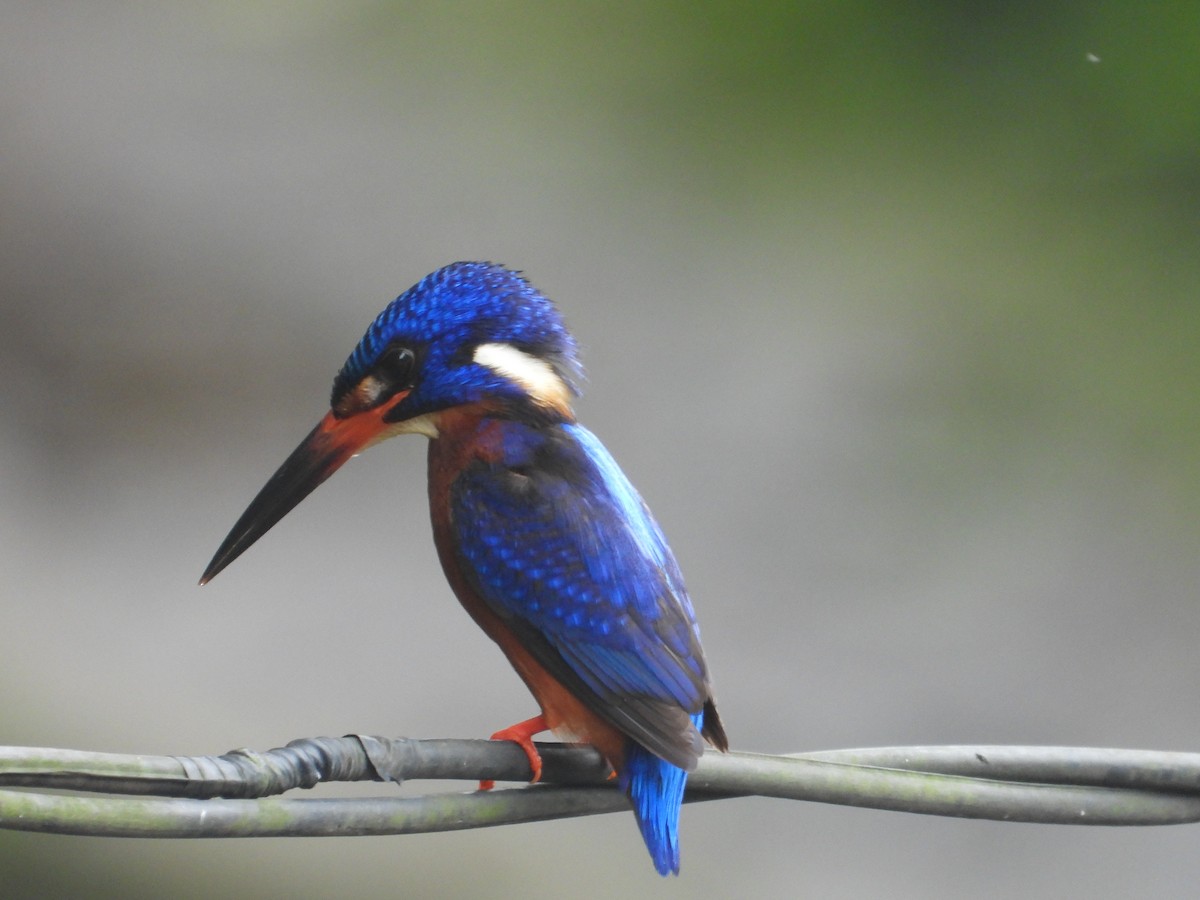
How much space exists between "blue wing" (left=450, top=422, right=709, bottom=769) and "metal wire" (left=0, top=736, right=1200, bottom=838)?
12 cm

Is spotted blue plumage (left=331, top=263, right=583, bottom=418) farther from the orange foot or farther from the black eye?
the orange foot

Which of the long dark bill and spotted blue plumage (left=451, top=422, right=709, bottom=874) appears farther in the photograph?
the long dark bill

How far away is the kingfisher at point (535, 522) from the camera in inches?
55.4

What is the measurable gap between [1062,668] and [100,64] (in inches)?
120

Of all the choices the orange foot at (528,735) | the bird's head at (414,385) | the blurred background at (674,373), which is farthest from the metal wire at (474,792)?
the blurred background at (674,373)

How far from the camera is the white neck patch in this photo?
1.63 m

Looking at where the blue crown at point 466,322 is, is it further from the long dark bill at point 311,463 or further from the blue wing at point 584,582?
the blue wing at point 584,582

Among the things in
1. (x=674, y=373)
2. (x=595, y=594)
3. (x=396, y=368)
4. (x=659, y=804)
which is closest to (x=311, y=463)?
(x=396, y=368)

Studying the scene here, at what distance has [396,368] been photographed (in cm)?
160

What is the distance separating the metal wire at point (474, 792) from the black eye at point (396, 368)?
457mm

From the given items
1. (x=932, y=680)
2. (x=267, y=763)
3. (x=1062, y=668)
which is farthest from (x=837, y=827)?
(x=267, y=763)

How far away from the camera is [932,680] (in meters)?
3.57

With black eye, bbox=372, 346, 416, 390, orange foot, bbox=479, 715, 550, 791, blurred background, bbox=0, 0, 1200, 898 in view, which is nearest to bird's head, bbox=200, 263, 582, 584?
black eye, bbox=372, 346, 416, 390

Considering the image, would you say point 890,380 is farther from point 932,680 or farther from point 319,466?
point 319,466
